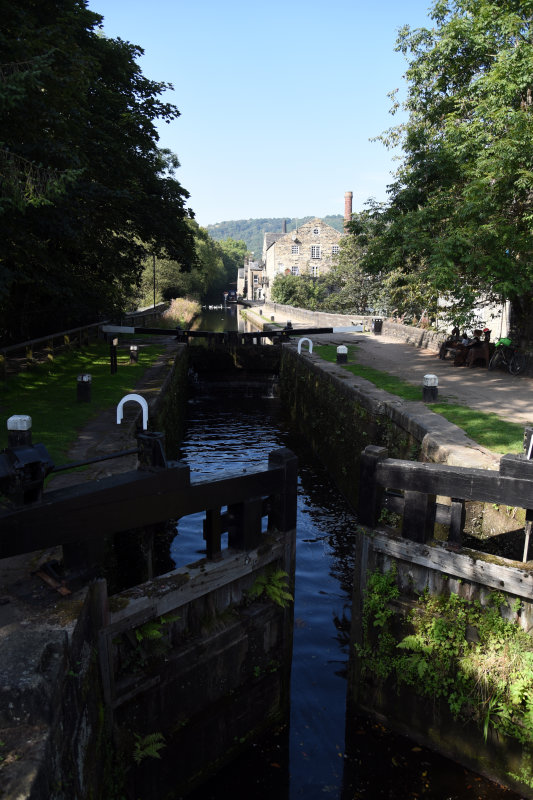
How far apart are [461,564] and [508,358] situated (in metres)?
10.8

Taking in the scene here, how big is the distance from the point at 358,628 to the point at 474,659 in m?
1.33

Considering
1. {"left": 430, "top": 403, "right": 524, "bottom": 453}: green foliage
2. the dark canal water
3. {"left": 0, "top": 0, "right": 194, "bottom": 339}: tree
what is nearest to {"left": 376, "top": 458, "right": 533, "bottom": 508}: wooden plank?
the dark canal water

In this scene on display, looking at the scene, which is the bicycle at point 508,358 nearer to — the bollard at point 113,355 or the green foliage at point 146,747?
the bollard at point 113,355

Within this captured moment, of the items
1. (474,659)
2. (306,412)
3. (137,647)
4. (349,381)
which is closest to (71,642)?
(137,647)

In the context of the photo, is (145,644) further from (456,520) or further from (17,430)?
(456,520)

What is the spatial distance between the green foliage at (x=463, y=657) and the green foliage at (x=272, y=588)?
942 millimetres

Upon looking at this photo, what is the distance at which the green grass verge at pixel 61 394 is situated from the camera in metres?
8.44

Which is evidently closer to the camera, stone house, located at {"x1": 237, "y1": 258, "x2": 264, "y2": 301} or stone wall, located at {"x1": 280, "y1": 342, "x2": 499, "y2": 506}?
stone wall, located at {"x1": 280, "y1": 342, "x2": 499, "y2": 506}

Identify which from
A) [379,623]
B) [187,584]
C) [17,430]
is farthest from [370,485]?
[17,430]

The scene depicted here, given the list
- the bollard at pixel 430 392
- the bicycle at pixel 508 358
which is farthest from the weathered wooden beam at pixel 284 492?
the bicycle at pixel 508 358

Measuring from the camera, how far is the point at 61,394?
11.7 meters

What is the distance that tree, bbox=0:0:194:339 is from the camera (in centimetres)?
884

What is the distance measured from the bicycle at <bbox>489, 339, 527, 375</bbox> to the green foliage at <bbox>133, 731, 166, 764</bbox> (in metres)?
12.7

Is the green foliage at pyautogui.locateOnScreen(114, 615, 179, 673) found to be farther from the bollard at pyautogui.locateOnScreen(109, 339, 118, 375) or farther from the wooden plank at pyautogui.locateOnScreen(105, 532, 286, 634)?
the bollard at pyautogui.locateOnScreen(109, 339, 118, 375)
